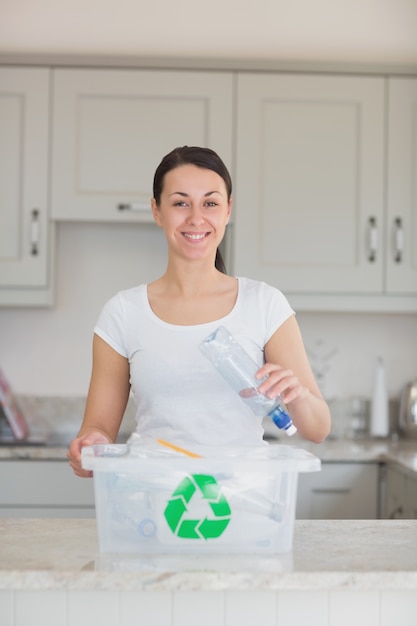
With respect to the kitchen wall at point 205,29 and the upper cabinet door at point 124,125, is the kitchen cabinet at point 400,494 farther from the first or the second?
the kitchen wall at point 205,29

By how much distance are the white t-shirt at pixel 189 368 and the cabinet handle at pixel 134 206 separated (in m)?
1.55

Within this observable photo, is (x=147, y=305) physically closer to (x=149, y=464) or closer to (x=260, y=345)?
(x=260, y=345)

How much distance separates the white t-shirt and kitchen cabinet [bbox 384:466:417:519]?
124 cm

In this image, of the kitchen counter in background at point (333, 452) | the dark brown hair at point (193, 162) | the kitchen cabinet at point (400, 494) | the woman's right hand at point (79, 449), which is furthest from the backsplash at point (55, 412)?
the woman's right hand at point (79, 449)

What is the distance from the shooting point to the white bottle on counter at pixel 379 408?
356 cm

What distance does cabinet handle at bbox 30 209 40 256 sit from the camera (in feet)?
10.9

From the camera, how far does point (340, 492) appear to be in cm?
319

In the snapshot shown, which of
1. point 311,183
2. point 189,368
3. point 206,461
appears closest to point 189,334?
point 189,368

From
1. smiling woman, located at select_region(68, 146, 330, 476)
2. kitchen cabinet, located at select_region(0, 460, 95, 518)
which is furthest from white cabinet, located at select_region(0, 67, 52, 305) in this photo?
smiling woman, located at select_region(68, 146, 330, 476)

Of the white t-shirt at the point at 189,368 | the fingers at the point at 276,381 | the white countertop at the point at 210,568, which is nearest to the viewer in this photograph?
the white countertop at the point at 210,568

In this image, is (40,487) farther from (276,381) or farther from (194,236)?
(276,381)

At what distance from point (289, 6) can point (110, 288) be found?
4.32 feet

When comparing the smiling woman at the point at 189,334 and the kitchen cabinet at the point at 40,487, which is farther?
the kitchen cabinet at the point at 40,487

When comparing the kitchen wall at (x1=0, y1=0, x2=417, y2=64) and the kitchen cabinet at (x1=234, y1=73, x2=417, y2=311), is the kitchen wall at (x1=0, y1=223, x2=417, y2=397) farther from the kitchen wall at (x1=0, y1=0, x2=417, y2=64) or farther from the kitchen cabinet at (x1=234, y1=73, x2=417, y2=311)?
the kitchen wall at (x1=0, y1=0, x2=417, y2=64)
